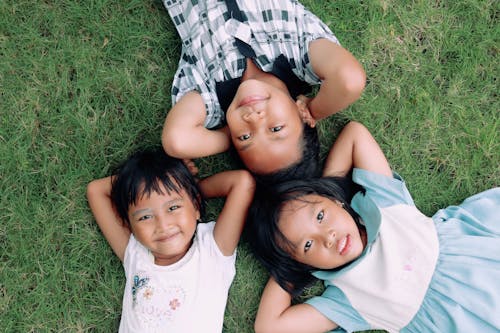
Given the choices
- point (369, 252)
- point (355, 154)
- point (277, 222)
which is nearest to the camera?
point (277, 222)

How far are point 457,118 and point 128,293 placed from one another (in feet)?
5.57

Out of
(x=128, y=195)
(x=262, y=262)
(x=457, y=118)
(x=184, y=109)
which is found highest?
(x=184, y=109)

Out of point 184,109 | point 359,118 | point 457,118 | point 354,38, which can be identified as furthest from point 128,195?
point 457,118

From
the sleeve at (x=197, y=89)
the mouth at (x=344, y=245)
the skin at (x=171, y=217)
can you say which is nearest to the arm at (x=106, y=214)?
the skin at (x=171, y=217)

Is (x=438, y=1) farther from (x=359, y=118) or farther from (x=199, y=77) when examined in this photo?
(x=199, y=77)

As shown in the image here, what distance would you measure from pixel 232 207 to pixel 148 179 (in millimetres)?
376

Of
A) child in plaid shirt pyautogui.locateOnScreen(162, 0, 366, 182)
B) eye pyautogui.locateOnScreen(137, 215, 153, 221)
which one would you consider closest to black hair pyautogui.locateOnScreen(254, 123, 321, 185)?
child in plaid shirt pyautogui.locateOnScreen(162, 0, 366, 182)

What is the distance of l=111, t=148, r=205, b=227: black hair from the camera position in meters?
2.12

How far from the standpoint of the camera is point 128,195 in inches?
84.0

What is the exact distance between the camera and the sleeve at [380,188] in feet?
7.30

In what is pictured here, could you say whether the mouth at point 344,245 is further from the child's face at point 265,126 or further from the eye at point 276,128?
the eye at point 276,128

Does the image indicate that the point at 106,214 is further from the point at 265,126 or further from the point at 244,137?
the point at 265,126

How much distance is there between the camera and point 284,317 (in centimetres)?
221

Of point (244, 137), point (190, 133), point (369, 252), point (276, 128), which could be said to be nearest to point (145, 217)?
point (190, 133)
